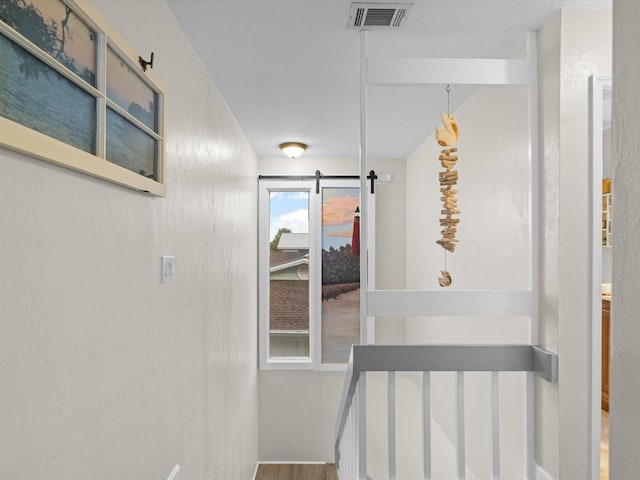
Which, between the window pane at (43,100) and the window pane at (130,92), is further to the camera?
the window pane at (130,92)

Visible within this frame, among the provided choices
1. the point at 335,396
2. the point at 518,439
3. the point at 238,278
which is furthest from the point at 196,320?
the point at 335,396

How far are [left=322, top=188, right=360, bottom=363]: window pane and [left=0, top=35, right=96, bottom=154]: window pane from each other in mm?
3563

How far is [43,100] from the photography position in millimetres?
846

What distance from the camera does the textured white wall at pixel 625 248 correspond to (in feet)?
2.23

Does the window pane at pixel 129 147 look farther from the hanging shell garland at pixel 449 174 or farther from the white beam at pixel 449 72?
the hanging shell garland at pixel 449 174

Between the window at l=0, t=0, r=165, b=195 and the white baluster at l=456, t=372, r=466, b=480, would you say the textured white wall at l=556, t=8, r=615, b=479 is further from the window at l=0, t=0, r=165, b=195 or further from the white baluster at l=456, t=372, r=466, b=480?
the window at l=0, t=0, r=165, b=195

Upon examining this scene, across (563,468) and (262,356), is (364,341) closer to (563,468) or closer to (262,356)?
(563,468)

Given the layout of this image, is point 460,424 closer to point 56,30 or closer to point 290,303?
point 56,30

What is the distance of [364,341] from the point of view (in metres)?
1.87

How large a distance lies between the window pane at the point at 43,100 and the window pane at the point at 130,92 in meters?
0.14

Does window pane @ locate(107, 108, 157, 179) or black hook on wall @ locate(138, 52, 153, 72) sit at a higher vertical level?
black hook on wall @ locate(138, 52, 153, 72)

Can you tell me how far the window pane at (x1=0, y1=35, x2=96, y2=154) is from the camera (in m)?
0.75

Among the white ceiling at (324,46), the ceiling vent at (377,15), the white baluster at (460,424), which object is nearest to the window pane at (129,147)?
the white ceiling at (324,46)

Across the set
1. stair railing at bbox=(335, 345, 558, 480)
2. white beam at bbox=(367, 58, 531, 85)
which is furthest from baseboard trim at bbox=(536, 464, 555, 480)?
white beam at bbox=(367, 58, 531, 85)
